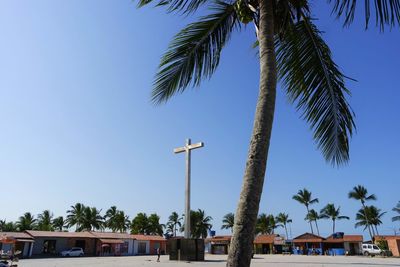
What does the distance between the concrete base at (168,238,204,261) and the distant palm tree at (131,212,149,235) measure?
49.5 meters

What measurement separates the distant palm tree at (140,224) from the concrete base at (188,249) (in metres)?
49.5

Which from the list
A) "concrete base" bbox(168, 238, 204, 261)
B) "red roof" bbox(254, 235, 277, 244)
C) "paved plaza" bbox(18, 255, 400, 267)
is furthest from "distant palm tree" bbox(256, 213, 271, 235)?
"concrete base" bbox(168, 238, 204, 261)

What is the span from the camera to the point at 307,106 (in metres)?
4.37

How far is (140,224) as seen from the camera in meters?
71.0

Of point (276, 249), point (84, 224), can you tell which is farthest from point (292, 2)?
point (84, 224)

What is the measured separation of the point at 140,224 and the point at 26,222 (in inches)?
830

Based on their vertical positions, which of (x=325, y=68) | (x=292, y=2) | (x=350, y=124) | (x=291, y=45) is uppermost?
(x=292, y=2)

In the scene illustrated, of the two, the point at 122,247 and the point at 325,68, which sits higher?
the point at 325,68

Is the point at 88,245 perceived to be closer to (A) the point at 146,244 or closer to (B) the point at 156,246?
(A) the point at 146,244

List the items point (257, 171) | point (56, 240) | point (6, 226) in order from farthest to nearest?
point (6, 226), point (56, 240), point (257, 171)

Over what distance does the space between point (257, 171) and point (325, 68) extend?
2295mm

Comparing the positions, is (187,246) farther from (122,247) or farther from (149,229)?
(149,229)

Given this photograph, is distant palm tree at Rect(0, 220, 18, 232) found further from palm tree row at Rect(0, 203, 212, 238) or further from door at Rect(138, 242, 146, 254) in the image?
door at Rect(138, 242, 146, 254)

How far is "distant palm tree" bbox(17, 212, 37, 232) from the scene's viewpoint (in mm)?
60981
